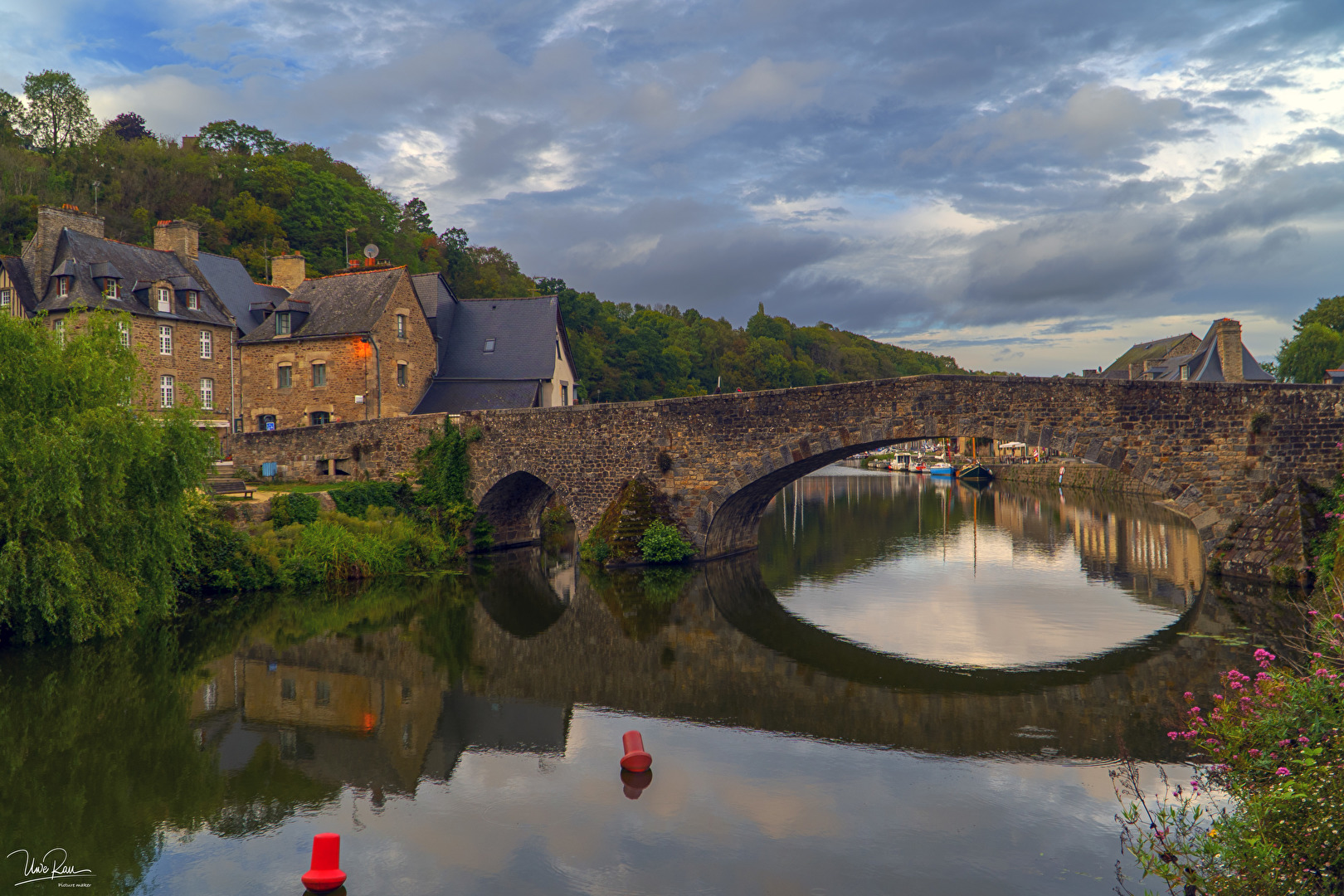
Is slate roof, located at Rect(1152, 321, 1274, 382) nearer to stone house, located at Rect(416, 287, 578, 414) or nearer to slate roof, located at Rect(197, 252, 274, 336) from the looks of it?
stone house, located at Rect(416, 287, 578, 414)

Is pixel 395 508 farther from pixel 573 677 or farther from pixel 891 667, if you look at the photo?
pixel 891 667

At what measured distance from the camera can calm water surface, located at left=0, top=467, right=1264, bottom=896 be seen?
24.4 feet

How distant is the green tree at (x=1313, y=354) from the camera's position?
50562 mm

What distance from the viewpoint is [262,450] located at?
2614 cm

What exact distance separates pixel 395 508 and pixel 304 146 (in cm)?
4764

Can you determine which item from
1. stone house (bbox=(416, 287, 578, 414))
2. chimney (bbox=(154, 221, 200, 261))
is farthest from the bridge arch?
chimney (bbox=(154, 221, 200, 261))

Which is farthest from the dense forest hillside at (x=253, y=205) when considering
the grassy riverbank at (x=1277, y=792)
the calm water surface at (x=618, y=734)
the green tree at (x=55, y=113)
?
the grassy riverbank at (x=1277, y=792)

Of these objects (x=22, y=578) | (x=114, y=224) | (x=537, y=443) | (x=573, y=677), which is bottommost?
(x=573, y=677)

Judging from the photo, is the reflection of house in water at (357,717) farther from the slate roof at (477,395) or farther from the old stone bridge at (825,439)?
the slate roof at (477,395)

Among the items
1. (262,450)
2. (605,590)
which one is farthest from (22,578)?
(262,450)

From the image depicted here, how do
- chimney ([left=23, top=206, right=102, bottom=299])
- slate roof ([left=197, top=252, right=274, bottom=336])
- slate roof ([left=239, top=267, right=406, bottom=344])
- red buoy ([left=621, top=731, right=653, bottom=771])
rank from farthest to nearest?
1. slate roof ([left=197, top=252, right=274, bottom=336])
2. slate roof ([left=239, top=267, right=406, bottom=344])
3. chimney ([left=23, top=206, right=102, bottom=299])
4. red buoy ([left=621, top=731, right=653, bottom=771])

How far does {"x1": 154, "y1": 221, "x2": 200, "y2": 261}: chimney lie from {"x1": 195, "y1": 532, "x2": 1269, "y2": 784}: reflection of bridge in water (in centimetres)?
2235

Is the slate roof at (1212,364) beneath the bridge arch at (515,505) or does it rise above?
above

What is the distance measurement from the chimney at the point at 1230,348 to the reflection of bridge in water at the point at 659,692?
76.2 feet
